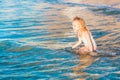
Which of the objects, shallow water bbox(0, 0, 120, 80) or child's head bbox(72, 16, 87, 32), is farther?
child's head bbox(72, 16, 87, 32)

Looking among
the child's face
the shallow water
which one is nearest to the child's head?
the child's face

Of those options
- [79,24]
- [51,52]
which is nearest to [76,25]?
[79,24]

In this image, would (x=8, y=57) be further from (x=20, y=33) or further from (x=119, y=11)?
(x=119, y=11)

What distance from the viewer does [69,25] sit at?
2122 cm

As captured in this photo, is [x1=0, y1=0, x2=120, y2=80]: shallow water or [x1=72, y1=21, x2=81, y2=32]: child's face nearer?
[x1=0, y1=0, x2=120, y2=80]: shallow water

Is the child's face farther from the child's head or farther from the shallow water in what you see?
the shallow water

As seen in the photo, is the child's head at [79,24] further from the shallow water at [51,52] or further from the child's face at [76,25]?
the shallow water at [51,52]

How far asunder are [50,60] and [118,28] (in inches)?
285

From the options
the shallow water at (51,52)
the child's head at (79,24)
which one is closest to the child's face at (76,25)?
the child's head at (79,24)

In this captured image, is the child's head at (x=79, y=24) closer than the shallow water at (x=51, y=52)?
No

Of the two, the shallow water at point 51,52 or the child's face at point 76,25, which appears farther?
the child's face at point 76,25

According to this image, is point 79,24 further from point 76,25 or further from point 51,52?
point 51,52

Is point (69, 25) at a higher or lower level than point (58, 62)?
higher

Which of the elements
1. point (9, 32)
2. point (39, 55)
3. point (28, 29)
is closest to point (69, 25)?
point (28, 29)
